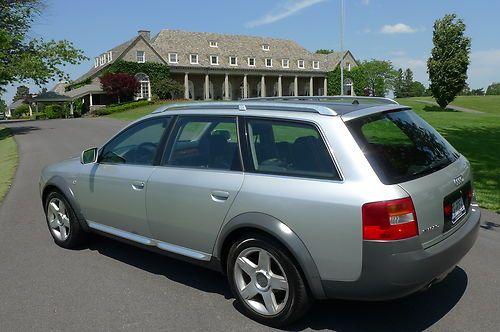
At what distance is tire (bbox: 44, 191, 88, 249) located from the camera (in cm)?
518

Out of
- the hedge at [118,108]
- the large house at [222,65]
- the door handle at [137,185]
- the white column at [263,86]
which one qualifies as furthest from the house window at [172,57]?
the door handle at [137,185]

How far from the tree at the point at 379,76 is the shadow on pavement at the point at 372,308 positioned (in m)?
88.4

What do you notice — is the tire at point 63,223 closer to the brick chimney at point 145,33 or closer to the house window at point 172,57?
the brick chimney at point 145,33

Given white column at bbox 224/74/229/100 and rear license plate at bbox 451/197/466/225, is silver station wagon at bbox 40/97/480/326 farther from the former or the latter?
white column at bbox 224/74/229/100

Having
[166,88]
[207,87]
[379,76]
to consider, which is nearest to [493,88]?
[379,76]

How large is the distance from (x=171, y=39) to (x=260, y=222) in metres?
61.5

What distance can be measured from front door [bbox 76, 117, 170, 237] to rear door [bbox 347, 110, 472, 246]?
6.60 feet

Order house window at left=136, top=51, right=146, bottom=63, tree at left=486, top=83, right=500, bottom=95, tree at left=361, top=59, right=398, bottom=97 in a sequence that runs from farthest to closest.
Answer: tree at left=486, top=83, right=500, bottom=95, tree at left=361, top=59, right=398, bottom=97, house window at left=136, top=51, right=146, bottom=63

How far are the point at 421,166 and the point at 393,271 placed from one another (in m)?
0.91

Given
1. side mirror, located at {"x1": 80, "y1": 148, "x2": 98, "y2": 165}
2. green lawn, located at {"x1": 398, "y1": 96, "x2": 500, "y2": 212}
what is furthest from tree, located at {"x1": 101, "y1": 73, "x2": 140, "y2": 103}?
side mirror, located at {"x1": 80, "y1": 148, "x2": 98, "y2": 165}

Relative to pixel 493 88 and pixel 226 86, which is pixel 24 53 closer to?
pixel 226 86

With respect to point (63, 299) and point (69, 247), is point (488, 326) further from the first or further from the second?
point (69, 247)

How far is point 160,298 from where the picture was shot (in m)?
3.93

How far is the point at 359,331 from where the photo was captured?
129 inches
